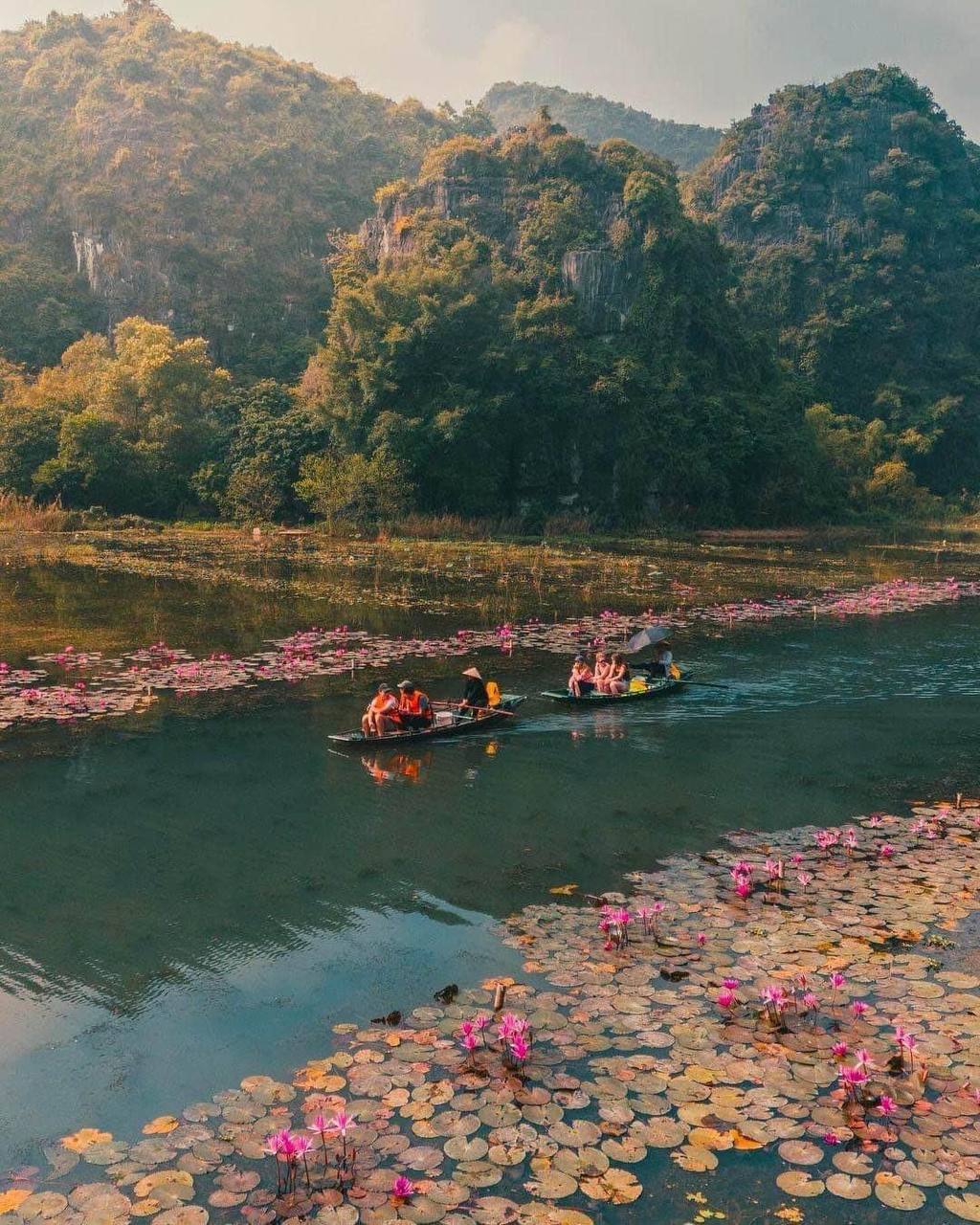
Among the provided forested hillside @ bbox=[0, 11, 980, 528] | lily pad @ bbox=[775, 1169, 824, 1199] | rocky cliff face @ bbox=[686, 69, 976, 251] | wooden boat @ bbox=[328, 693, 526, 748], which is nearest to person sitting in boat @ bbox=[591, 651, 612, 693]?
wooden boat @ bbox=[328, 693, 526, 748]

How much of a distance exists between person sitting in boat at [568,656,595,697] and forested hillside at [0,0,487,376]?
66.7 meters

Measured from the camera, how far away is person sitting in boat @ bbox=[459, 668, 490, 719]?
51.8 ft

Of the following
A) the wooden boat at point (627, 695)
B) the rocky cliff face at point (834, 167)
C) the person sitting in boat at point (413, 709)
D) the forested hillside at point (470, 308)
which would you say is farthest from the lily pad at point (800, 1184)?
the rocky cliff face at point (834, 167)

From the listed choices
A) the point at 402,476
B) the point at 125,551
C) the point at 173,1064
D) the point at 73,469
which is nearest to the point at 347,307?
the point at 402,476

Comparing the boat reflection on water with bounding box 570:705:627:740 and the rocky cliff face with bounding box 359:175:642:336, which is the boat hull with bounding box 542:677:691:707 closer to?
the boat reflection on water with bounding box 570:705:627:740

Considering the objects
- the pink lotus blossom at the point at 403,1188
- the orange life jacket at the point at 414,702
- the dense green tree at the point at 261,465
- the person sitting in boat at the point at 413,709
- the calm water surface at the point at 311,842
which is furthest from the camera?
the dense green tree at the point at 261,465

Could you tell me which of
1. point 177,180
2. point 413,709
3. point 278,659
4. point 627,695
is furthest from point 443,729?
point 177,180

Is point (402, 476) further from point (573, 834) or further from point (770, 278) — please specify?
point (770, 278)

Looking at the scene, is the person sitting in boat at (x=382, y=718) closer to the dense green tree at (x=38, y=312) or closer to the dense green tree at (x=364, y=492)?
the dense green tree at (x=364, y=492)

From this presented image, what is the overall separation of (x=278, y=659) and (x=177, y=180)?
291 ft

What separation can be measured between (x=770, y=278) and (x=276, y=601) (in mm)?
80612

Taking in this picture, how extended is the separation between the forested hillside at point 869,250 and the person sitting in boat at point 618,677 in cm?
7145

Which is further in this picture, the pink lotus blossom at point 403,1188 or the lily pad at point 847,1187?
the lily pad at point 847,1187

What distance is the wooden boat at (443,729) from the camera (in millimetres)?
→ 14430
